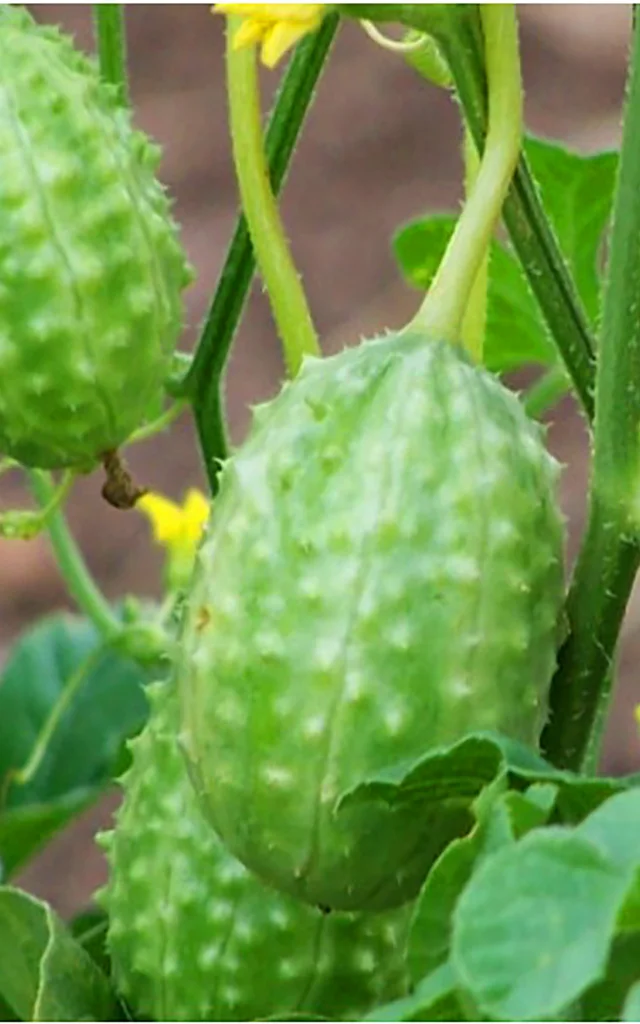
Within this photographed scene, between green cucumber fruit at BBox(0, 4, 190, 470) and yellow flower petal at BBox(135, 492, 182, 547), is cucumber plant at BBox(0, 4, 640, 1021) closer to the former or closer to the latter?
green cucumber fruit at BBox(0, 4, 190, 470)

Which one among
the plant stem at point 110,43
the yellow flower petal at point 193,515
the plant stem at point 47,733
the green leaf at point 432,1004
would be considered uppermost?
the plant stem at point 110,43

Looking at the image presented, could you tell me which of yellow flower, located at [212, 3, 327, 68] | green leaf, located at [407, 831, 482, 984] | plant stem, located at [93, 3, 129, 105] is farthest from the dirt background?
green leaf, located at [407, 831, 482, 984]

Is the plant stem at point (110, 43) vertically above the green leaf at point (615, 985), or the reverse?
the plant stem at point (110, 43)

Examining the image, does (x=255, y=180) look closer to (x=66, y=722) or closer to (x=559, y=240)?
(x=559, y=240)

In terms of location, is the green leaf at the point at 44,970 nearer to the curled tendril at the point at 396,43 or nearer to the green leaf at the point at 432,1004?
the green leaf at the point at 432,1004

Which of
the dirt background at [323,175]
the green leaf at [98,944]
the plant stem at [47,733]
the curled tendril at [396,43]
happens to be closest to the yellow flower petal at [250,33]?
the curled tendril at [396,43]

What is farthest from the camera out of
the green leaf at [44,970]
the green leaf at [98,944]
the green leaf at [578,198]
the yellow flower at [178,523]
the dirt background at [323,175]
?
the dirt background at [323,175]
